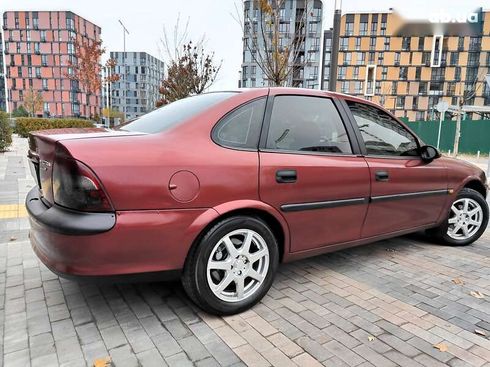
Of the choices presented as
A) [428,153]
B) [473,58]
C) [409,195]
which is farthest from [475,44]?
[409,195]

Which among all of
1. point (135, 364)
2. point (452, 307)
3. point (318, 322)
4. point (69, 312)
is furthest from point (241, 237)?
point (452, 307)

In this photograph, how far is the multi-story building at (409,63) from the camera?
7225cm

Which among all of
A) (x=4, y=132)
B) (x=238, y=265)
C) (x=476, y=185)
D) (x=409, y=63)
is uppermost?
(x=409, y=63)

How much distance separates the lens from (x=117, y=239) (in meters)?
2.22

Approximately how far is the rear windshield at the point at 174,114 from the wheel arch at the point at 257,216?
0.69 metres

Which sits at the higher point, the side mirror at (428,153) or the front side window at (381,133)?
the front side window at (381,133)

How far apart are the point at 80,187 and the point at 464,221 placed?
168 inches

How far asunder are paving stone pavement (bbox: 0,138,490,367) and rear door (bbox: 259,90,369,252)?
1.63ft

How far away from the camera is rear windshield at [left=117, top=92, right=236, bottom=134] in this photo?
2709mm

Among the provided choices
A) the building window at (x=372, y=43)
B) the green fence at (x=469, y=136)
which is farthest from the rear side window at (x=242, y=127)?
the building window at (x=372, y=43)

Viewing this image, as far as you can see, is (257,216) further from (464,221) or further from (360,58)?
(360,58)

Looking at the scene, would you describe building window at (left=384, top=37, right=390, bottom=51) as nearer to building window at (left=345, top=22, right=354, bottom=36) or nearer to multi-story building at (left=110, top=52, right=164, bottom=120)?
building window at (left=345, top=22, right=354, bottom=36)

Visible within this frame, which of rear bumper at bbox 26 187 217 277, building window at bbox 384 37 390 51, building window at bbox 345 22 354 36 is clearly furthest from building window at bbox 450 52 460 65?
rear bumper at bbox 26 187 217 277

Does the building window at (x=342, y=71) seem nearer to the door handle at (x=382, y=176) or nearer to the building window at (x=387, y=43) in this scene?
the building window at (x=387, y=43)
